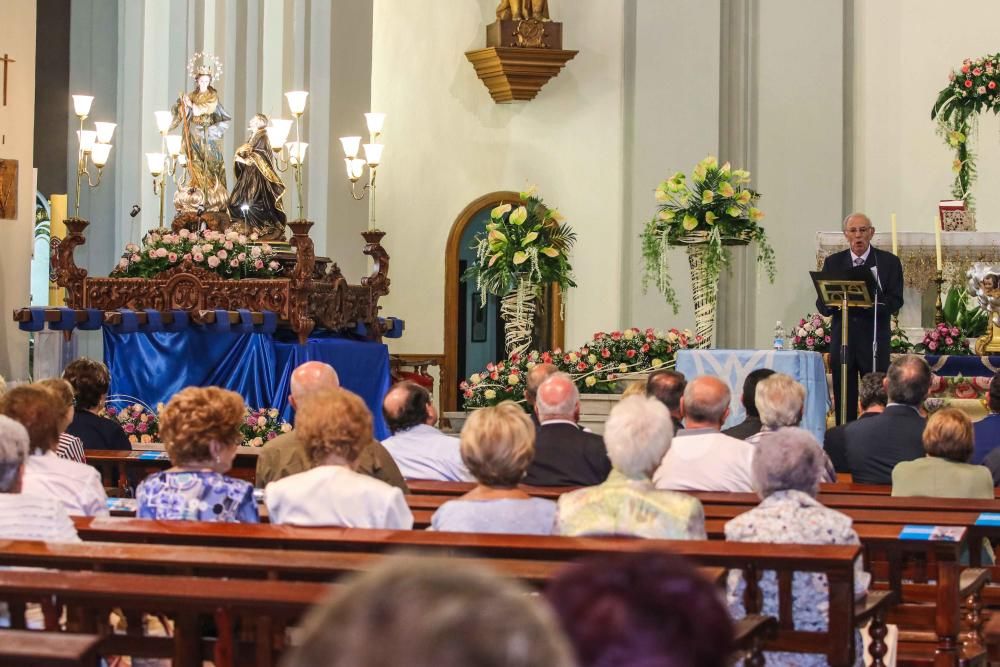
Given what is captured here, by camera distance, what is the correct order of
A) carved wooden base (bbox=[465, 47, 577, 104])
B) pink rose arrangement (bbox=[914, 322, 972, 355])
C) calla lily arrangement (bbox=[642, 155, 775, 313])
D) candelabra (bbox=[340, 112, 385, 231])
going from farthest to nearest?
carved wooden base (bbox=[465, 47, 577, 104]) < candelabra (bbox=[340, 112, 385, 231]) < calla lily arrangement (bbox=[642, 155, 775, 313]) < pink rose arrangement (bbox=[914, 322, 972, 355])

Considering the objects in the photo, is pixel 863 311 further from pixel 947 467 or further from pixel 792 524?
pixel 792 524

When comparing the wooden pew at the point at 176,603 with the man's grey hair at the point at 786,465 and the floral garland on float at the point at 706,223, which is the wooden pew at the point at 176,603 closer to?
the man's grey hair at the point at 786,465

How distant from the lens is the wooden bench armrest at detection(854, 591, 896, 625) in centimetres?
408

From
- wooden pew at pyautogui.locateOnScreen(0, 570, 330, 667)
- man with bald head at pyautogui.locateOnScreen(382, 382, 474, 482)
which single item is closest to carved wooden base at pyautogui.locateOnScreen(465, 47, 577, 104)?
man with bald head at pyautogui.locateOnScreen(382, 382, 474, 482)

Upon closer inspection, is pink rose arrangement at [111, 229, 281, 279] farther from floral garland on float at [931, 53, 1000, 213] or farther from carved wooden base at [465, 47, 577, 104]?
floral garland on float at [931, 53, 1000, 213]

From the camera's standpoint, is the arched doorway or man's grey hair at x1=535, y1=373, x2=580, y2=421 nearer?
man's grey hair at x1=535, y1=373, x2=580, y2=421

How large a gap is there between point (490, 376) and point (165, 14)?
5740 mm

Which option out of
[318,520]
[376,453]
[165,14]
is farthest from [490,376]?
[318,520]

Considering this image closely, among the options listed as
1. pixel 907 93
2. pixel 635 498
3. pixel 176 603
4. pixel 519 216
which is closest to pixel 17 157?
pixel 519 216

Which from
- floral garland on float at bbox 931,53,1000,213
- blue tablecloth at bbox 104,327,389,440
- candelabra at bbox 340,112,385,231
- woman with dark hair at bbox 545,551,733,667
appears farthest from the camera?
floral garland on float at bbox 931,53,1000,213

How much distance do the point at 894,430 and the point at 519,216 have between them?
6130 millimetres

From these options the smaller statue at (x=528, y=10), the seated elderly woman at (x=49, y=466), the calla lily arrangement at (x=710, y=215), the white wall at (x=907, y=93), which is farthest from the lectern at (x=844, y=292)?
the smaller statue at (x=528, y=10)

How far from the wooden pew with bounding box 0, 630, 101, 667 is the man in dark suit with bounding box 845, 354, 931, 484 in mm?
4575

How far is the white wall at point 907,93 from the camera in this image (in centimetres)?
1425
